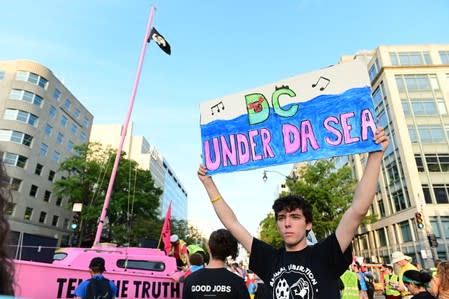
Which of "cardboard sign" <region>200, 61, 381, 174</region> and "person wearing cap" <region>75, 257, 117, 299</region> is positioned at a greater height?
"cardboard sign" <region>200, 61, 381, 174</region>

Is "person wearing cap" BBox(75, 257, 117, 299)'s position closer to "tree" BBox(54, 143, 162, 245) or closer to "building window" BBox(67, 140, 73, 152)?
"tree" BBox(54, 143, 162, 245)

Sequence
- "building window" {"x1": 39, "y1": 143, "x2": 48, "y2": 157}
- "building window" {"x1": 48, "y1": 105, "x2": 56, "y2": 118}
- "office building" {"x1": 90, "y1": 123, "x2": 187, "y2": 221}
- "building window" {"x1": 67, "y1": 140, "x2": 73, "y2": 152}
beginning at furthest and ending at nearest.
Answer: "office building" {"x1": 90, "y1": 123, "x2": 187, "y2": 221} → "building window" {"x1": 67, "y1": 140, "x2": 73, "y2": 152} → "building window" {"x1": 48, "y1": 105, "x2": 56, "y2": 118} → "building window" {"x1": 39, "y1": 143, "x2": 48, "y2": 157}

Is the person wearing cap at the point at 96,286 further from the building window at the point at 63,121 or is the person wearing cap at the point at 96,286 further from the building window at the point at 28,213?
the building window at the point at 63,121

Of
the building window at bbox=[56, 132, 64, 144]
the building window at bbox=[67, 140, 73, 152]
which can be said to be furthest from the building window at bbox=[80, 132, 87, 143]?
the building window at bbox=[56, 132, 64, 144]

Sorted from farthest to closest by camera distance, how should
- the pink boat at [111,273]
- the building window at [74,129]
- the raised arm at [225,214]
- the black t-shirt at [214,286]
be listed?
1. the building window at [74,129]
2. the pink boat at [111,273]
3. the black t-shirt at [214,286]
4. the raised arm at [225,214]

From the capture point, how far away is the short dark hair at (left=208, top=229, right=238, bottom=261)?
11.1 ft

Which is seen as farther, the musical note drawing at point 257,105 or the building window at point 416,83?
the building window at point 416,83

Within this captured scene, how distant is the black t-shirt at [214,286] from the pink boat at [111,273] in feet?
10.9

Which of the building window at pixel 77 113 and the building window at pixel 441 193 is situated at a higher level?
the building window at pixel 77 113

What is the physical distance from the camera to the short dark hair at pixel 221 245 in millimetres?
3395

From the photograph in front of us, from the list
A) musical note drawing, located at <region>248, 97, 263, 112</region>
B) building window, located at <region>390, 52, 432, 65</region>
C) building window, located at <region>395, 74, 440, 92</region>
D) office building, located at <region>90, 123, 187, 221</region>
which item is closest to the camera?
musical note drawing, located at <region>248, 97, 263, 112</region>

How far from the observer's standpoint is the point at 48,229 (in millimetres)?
40188

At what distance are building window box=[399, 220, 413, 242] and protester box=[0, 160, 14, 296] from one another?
127 feet

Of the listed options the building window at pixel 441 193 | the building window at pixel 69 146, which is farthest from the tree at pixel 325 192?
the building window at pixel 69 146
